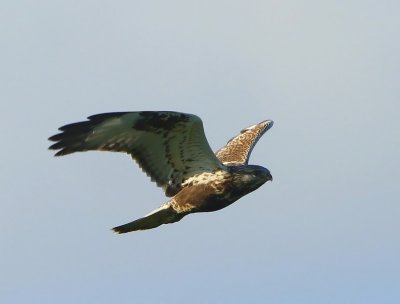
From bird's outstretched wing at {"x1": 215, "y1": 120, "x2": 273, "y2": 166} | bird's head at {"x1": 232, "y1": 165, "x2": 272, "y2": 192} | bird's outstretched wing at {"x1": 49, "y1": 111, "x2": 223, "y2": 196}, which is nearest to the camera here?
bird's outstretched wing at {"x1": 49, "y1": 111, "x2": 223, "y2": 196}

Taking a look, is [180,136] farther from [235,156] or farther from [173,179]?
[235,156]

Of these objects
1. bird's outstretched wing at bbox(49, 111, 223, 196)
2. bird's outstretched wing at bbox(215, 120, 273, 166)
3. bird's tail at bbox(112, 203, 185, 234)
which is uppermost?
bird's outstretched wing at bbox(215, 120, 273, 166)

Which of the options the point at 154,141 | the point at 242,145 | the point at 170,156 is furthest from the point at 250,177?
the point at 242,145

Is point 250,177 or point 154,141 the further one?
point 250,177

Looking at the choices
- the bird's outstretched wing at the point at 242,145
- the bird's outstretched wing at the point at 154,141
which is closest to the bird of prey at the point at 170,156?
the bird's outstretched wing at the point at 154,141

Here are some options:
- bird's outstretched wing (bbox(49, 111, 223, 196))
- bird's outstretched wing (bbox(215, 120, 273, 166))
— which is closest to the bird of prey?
bird's outstretched wing (bbox(49, 111, 223, 196))

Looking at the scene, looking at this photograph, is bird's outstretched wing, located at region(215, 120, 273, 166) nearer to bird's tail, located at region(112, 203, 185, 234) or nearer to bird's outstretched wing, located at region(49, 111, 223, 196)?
bird's outstretched wing, located at region(49, 111, 223, 196)

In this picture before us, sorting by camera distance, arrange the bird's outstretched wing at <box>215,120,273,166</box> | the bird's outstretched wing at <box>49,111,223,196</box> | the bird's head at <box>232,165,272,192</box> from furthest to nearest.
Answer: the bird's outstretched wing at <box>215,120,273,166</box> → the bird's head at <box>232,165,272,192</box> → the bird's outstretched wing at <box>49,111,223,196</box>

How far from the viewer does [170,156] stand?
63.2 ft

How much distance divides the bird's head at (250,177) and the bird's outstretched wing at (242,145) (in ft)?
4.93

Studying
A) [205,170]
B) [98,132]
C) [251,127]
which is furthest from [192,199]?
[251,127]

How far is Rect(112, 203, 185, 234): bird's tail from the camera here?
19.2 metres

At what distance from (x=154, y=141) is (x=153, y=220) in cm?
108

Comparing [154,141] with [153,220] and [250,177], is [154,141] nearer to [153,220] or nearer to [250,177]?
[153,220]
